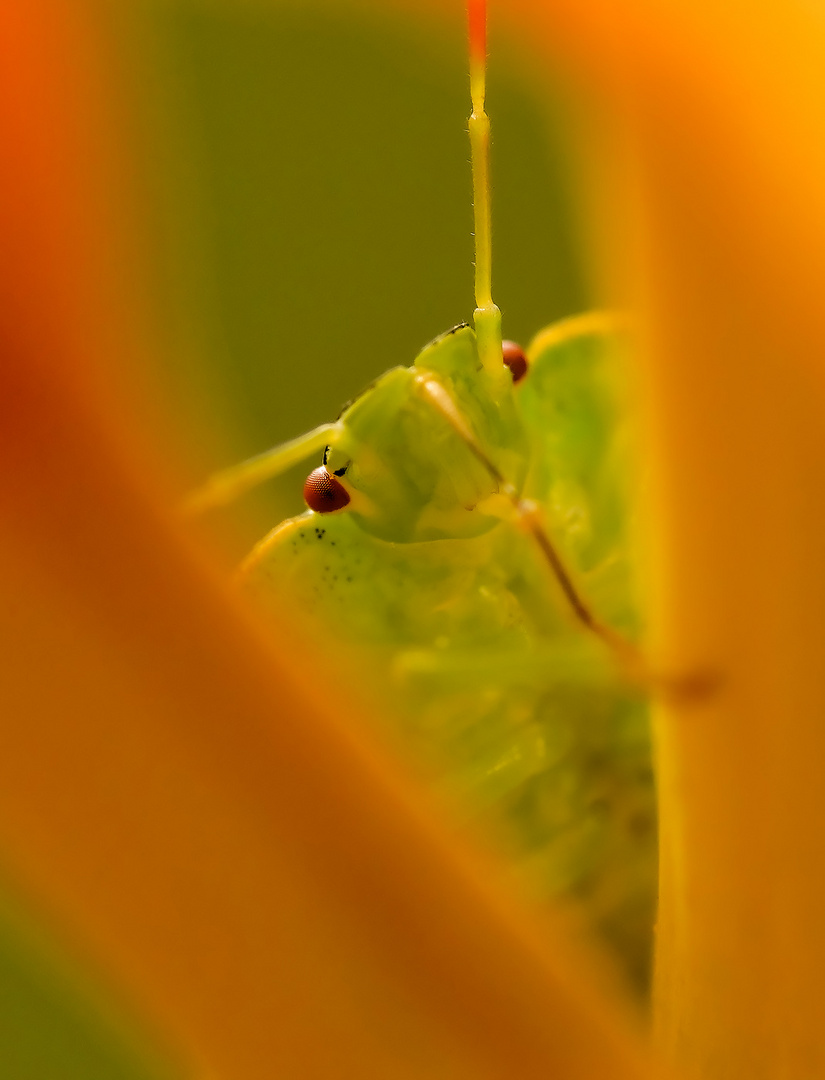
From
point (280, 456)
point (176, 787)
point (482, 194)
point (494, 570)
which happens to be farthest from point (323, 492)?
point (176, 787)

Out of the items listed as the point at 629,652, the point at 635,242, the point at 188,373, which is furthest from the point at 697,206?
the point at 188,373

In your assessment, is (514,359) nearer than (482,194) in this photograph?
No

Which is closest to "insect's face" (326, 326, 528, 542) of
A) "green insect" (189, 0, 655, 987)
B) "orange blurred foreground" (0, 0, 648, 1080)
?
"green insect" (189, 0, 655, 987)

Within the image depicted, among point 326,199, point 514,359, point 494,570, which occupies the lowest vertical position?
point 494,570

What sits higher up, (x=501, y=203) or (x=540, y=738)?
(x=501, y=203)

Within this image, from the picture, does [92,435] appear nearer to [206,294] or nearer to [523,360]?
[206,294]

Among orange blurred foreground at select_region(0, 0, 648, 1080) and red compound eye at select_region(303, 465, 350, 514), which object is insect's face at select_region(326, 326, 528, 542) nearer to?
red compound eye at select_region(303, 465, 350, 514)

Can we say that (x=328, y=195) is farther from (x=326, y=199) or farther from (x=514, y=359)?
(x=514, y=359)
